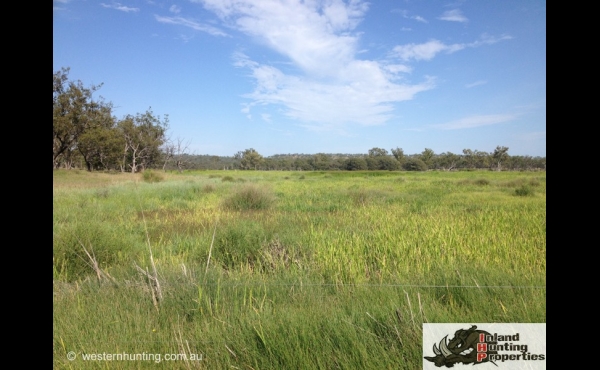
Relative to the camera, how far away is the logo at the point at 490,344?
120 centimetres

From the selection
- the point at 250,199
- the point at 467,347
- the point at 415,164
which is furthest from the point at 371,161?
the point at 467,347

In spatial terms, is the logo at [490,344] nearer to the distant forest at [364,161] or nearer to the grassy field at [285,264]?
the grassy field at [285,264]

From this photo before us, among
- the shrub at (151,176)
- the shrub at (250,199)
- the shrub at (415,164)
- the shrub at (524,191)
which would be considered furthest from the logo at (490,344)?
the shrub at (151,176)

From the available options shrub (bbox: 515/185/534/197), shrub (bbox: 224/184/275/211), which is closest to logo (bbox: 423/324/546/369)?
shrub (bbox: 515/185/534/197)

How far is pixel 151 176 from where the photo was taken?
1777 mm

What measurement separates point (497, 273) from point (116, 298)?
2.11 m

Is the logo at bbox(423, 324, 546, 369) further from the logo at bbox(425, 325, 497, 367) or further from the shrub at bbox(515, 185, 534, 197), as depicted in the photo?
the shrub at bbox(515, 185, 534, 197)

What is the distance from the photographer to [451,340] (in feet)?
4.01

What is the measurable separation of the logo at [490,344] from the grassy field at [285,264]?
54 millimetres

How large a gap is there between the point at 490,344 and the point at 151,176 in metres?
2.19

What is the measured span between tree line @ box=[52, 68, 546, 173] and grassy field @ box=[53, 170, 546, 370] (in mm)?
72
